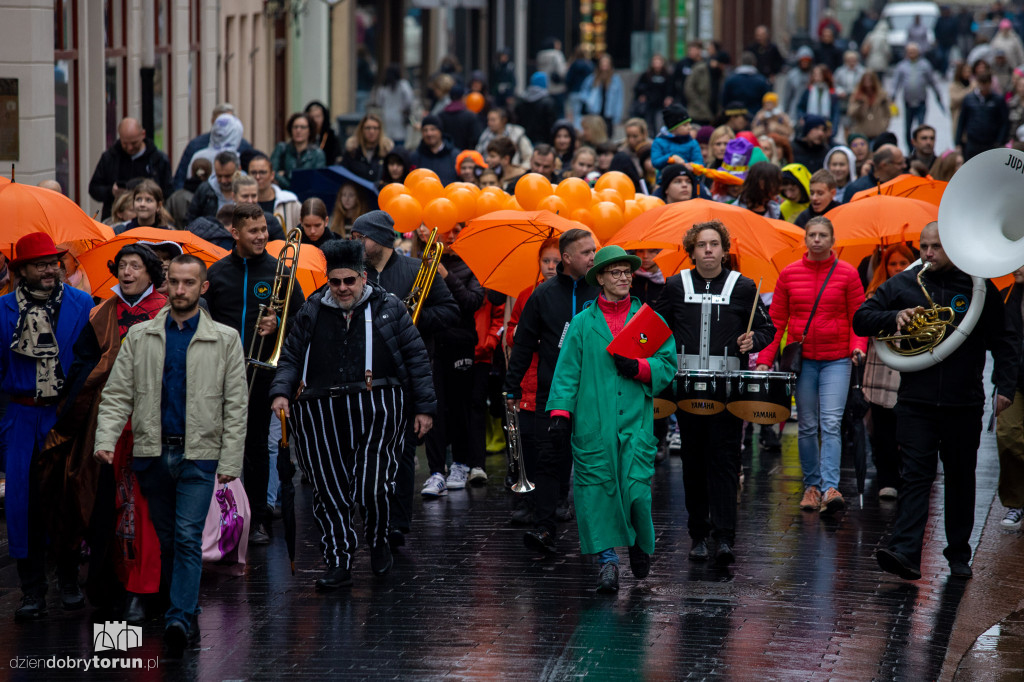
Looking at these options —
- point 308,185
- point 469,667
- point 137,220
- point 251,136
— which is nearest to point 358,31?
point 251,136

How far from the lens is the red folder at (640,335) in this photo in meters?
8.58

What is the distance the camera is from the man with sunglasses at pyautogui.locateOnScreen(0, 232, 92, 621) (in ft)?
26.9

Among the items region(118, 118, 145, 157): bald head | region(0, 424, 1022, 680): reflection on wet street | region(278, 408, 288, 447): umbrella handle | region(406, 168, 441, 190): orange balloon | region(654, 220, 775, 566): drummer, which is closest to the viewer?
region(0, 424, 1022, 680): reflection on wet street

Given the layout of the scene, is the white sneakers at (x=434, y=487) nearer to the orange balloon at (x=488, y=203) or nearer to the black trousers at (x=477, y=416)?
the black trousers at (x=477, y=416)

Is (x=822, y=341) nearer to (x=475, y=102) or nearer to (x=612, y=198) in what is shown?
(x=612, y=198)

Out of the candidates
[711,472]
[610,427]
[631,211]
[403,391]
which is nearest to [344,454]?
[403,391]

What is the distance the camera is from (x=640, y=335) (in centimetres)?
860

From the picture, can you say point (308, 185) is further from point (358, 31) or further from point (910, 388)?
point (358, 31)

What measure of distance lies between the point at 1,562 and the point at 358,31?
22.7m

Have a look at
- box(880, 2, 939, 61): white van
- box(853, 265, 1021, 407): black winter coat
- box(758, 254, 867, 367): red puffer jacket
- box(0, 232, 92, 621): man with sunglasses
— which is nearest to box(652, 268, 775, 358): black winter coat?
box(853, 265, 1021, 407): black winter coat

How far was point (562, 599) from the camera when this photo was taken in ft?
27.7

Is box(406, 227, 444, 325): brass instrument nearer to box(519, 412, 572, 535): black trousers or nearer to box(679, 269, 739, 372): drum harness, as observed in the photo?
box(519, 412, 572, 535): black trousers

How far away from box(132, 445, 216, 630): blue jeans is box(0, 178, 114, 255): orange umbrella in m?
2.12

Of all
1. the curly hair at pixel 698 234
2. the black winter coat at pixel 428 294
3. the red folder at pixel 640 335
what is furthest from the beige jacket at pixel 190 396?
the curly hair at pixel 698 234
